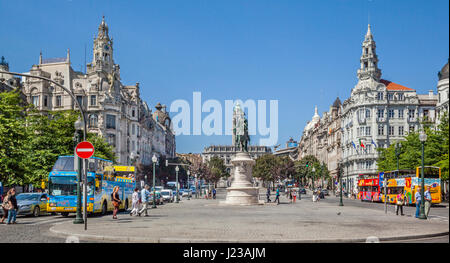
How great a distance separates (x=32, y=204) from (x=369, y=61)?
84.6 meters

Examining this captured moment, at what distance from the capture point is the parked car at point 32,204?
1149 inches

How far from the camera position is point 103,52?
89562 mm

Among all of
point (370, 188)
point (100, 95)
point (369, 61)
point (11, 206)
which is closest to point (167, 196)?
point (370, 188)

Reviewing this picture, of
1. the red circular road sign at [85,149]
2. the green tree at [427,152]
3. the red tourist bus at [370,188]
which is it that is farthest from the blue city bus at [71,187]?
the red tourist bus at [370,188]

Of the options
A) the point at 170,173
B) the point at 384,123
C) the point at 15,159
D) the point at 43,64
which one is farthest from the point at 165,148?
the point at 15,159

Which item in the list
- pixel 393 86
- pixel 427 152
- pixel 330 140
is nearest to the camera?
pixel 427 152

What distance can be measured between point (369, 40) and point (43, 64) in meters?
65.0

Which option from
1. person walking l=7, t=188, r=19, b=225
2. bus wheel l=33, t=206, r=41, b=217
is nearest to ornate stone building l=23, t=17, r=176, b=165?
bus wheel l=33, t=206, r=41, b=217

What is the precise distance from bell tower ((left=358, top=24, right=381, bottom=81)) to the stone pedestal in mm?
61838

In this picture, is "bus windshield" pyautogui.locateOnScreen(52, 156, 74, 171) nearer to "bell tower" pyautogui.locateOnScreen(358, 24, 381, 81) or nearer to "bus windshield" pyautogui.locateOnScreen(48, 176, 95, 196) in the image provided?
"bus windshield" pyautogui.locateOnScreen(48, 176, 95, 196)

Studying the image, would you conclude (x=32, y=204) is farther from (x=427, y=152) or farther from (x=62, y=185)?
(x=427, y=152)

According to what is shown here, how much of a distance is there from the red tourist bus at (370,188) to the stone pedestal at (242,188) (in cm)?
1696

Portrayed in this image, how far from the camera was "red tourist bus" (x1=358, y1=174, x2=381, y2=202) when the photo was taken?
187 feet
